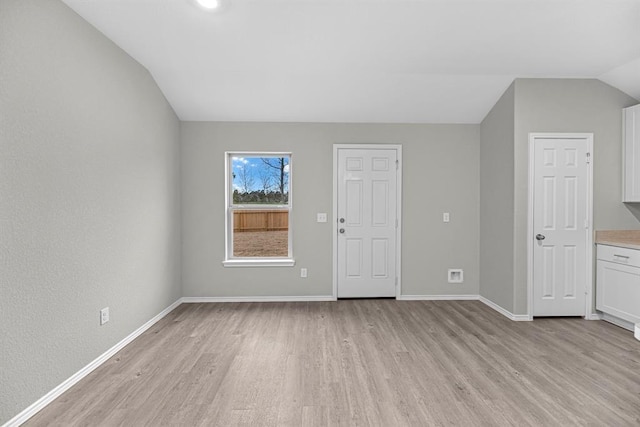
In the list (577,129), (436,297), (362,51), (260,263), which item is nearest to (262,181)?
(260,263)

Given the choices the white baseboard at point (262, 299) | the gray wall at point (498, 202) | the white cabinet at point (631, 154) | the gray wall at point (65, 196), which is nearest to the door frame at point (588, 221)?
the gray wall at point (498, 202)

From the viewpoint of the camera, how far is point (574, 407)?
2.26m

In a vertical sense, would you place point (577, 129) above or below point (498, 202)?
above

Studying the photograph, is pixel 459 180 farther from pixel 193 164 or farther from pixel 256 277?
pixel 193 164

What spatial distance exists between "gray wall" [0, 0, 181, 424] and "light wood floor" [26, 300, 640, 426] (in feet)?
1.19

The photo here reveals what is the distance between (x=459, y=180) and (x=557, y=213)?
126cm

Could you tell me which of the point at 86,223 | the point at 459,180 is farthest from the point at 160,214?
the point at 459,180

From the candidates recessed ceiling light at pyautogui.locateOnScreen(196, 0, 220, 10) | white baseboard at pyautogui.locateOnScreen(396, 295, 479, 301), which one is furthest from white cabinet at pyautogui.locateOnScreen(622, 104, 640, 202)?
recessed ceiling light at pyautogui.locateOnScreen(196, 0, 220, 10)

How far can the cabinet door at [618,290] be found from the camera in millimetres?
3555

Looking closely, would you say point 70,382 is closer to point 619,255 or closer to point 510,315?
point 510,315

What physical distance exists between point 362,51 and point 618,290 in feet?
12.0

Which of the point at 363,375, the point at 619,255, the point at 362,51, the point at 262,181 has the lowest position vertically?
the point at 363,375

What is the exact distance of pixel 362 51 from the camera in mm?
3414

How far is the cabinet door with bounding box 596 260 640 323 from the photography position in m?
3.55
